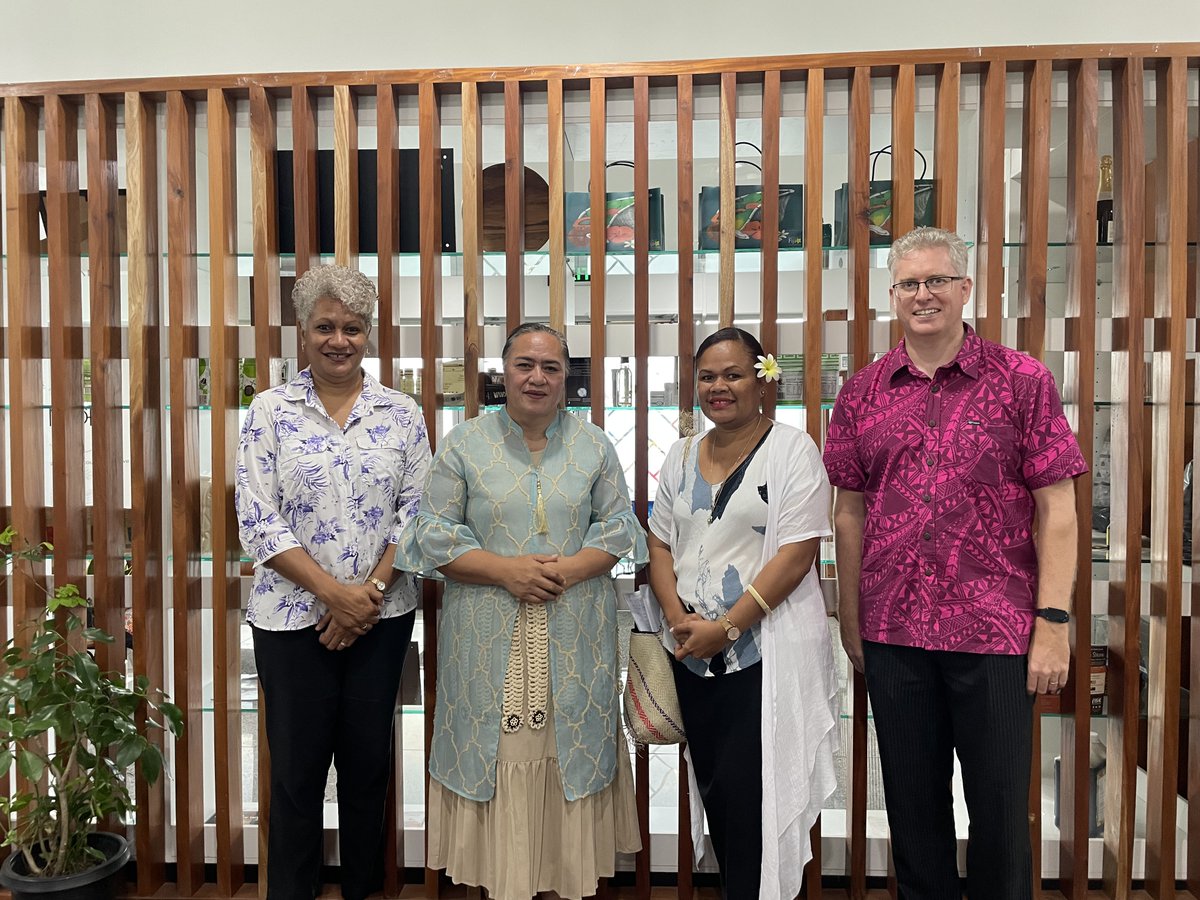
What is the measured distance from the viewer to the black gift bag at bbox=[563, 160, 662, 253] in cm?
248

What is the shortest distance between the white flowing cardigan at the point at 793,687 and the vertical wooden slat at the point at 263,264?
58.1 inches

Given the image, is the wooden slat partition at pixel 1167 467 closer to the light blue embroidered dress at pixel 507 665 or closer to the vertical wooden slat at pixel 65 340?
the light blue embroidered dress at pixel 507 665

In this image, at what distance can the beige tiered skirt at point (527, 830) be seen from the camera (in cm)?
200

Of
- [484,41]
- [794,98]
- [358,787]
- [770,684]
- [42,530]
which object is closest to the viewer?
[770,684]

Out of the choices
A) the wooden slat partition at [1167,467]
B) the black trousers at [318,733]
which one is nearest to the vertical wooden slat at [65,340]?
the black trousers at [318,733]

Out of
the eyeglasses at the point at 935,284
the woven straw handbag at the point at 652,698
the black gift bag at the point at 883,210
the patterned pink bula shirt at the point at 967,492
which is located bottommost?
the woven straw handbag at the point at 652,698

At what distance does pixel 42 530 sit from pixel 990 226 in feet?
10.1

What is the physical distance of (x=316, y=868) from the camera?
2264 millimetres

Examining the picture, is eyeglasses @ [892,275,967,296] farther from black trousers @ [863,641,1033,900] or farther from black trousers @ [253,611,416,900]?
black trousers @ [253,611,416,900]

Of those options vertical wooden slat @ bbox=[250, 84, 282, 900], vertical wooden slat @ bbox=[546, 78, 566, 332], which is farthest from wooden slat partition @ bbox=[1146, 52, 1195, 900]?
vertical wooden slat @ bbox=[250, 84, 282, 900]

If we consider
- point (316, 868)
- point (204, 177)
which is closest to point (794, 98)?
point (204, 177)

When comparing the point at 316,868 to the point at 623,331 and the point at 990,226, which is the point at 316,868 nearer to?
the point at 623,331

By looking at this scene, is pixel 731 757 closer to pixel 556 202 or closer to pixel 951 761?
pixel 951 761

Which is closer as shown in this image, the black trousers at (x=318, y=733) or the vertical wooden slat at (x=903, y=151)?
the black trousers at (x=318, y=733)
